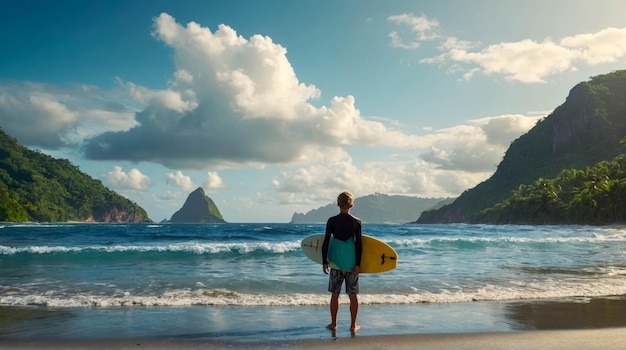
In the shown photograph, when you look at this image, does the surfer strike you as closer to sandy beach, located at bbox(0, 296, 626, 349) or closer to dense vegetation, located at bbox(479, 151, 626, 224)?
sandy beach, located at bbox(0, 296, 626, 349)

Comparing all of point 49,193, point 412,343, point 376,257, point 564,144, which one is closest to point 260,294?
point 376,257

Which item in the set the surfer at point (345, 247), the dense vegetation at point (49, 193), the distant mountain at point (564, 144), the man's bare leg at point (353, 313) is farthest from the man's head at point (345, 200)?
the distant mountain at point (564, 144)

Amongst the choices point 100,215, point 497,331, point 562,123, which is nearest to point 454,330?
point 497,331

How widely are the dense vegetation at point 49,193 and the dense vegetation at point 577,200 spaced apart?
10818 cm

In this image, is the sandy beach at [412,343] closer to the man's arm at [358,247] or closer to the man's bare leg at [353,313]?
the man's bare leg at [353,313]

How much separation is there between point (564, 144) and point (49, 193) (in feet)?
506

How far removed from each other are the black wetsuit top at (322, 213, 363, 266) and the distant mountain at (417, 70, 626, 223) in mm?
123200

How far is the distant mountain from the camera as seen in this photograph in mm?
122250

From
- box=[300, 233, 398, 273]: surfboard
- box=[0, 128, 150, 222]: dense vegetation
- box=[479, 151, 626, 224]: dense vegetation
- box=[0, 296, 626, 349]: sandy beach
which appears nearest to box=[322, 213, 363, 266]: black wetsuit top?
box=[300, 233, 398, 273]: surfboard

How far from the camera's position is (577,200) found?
72.0m

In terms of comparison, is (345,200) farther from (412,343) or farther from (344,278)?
(412,343)

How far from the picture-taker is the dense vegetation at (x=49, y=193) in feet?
391

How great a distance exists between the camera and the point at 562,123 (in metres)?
135

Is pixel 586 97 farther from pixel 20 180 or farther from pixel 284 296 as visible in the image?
pixel 20 180
